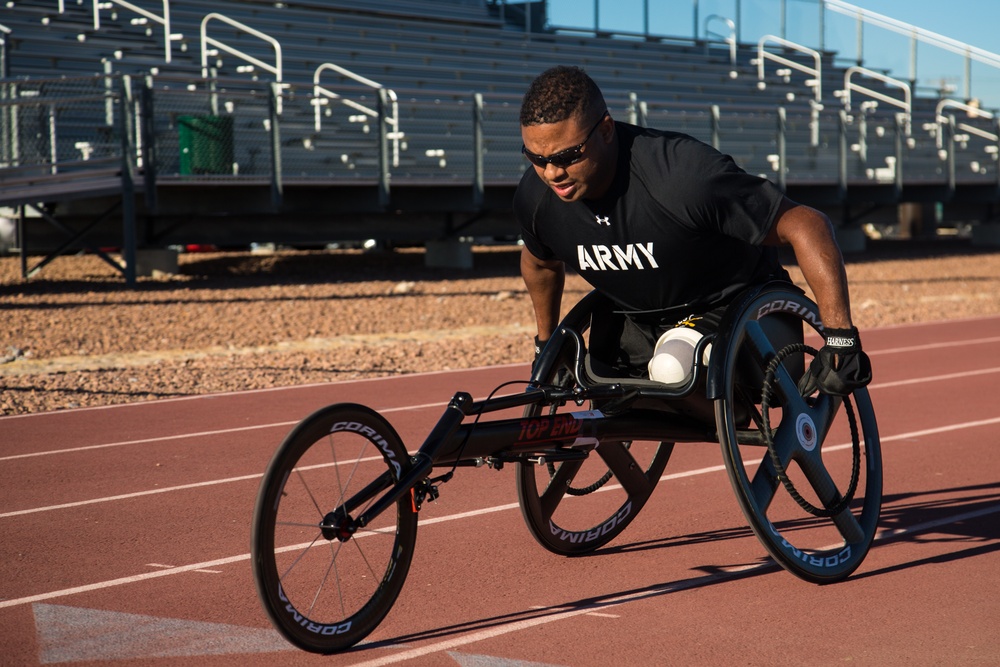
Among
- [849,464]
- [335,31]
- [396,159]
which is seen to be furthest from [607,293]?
[335,31]

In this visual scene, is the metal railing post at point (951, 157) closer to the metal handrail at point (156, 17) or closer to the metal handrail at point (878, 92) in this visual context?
the metal handrail at point (878, 92)

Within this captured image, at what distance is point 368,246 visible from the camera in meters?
23.7

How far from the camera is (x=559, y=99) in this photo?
4008 millimetres

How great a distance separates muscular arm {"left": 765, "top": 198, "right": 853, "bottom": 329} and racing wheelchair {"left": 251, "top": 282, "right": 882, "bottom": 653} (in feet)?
0.91

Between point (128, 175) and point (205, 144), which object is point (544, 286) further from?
point (205, 144)

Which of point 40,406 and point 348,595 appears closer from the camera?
point 348,595

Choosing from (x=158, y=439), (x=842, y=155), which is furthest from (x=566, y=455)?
(x=842, y=155)

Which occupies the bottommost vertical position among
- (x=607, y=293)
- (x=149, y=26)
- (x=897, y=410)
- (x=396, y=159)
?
(x=897, y=410)

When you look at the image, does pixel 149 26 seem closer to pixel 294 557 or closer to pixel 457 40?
pixel 457 40

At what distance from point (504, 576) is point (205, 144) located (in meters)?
12.9

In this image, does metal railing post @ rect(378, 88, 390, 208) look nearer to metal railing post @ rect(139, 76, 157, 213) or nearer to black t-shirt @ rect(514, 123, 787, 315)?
metal railing post @ rect(139, 76, 157, 213)

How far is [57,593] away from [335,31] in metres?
22.4

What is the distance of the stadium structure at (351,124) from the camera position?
16.1m

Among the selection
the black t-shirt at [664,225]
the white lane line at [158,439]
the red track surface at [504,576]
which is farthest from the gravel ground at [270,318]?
the black t-shirt at [664,225]
